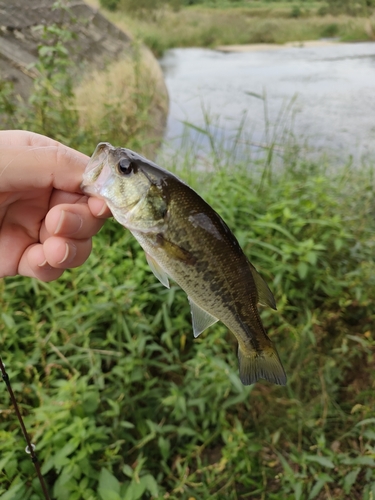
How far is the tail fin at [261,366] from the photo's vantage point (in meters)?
1.42

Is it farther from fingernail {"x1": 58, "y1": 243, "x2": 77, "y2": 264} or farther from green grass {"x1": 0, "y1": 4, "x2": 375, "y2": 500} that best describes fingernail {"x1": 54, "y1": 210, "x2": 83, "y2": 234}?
green grass {"x1": 0, "y1": 4, "x2": 375, "y2": 500}

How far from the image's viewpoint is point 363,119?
7.37m

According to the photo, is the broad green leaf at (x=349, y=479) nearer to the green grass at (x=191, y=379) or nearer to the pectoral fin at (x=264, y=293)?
the green grass at (x=191, y=379)

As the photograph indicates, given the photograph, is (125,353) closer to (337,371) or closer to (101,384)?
(101,384)

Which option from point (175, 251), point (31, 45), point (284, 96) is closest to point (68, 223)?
point (175, 251)

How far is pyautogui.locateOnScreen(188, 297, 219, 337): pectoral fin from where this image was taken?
56.2 inches

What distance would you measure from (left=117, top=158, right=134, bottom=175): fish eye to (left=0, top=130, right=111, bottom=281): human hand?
245mm

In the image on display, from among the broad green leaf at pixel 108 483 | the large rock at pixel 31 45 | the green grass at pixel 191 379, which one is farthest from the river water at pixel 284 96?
the broad green leaf at pixel 108 483

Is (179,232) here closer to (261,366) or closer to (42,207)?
(261,366)

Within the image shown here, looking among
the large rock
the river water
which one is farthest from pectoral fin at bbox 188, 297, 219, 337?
the large rock

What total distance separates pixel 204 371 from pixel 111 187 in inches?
58.7

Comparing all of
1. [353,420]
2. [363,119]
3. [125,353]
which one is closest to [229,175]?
[125,353]

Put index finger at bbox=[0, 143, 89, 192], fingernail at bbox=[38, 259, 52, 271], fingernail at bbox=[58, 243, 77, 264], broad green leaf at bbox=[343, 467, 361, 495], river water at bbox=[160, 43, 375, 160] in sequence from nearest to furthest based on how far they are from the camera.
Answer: index finger at bbox=[0, 143, 89, 192] → fingernail at bbox=[58, 243, 77, 264] → fingernail at bbox=[38, 259, 52, 271] → broad green leaf at bbox=[343, 467, 361, 495] → river water at bbox=[160, 43, 375, 160]

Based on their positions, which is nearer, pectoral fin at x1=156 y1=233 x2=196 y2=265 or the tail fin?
pectoral fin at x1=156 y1=233 x2=196 y2=265
